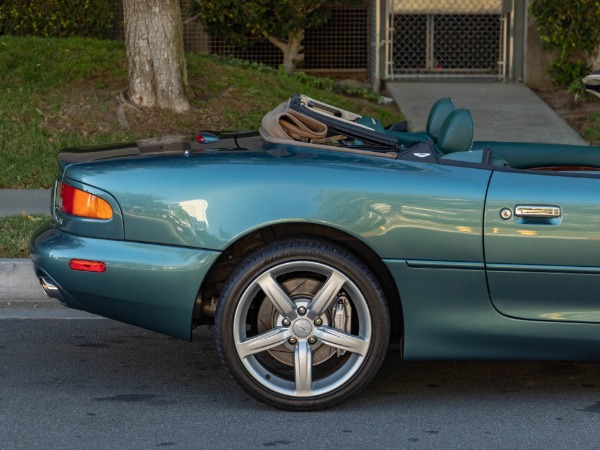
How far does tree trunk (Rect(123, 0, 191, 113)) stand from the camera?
10.8 metres

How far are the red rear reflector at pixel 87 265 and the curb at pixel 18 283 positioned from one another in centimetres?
229

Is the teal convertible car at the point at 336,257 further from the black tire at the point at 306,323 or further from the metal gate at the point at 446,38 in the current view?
the metal gate at the point at 446,38

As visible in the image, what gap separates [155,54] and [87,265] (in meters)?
6.30

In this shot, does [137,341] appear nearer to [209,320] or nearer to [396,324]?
[209,320]

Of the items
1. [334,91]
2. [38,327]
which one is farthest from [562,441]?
[334,91]

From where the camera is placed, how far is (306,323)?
491 centimetres

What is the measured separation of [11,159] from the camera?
402 inches

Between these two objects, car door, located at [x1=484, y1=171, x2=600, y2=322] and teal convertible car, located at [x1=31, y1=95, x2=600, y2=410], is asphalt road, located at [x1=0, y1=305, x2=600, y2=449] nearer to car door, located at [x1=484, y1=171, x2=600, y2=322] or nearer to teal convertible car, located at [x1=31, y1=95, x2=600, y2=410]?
teal convertible car, located at [x1=31, y1=95, x2=600, y2=410]

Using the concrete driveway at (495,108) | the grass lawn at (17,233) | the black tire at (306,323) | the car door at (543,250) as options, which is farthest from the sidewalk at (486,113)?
the car door at (543,250)

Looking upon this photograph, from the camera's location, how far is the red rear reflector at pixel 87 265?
15.9 ft

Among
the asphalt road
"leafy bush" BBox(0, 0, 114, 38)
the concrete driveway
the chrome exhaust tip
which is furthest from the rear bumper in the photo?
"leafy bush" BBox(0, 0, 114, 38)

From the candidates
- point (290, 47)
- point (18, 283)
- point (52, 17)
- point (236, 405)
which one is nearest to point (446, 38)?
point (290, 47)

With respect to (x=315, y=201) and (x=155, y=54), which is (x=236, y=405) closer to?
(x=315, y=201)

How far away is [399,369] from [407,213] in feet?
3.85
